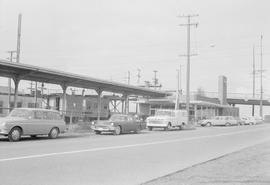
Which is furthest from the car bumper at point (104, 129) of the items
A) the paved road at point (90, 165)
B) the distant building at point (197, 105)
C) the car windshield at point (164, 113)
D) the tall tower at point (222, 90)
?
the tall tower at point (222, 90)

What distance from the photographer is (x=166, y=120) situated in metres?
39.2

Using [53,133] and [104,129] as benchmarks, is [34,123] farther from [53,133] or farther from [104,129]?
[104,129]

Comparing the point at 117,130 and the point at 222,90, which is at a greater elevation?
the point at 222,90

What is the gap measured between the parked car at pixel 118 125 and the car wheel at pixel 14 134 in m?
9.05

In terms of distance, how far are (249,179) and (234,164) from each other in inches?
124

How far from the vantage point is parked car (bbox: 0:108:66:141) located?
69.2 feet

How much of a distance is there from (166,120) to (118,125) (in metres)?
9.89

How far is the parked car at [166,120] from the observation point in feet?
129

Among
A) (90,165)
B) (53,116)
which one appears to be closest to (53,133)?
(53,116)

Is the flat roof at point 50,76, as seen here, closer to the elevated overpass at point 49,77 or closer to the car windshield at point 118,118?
the elevated overpass at point 49,77

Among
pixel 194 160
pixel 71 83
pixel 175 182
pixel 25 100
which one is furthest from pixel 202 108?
pixel 175 182

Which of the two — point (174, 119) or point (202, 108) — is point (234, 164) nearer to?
point (174, 119)

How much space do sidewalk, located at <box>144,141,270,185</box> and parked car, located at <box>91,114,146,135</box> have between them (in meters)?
16.0

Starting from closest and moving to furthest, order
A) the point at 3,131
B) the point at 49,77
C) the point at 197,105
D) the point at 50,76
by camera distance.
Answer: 1. the point at 3,131
2. the point at 50,76
3. the point at 49,77
4. the point at 197,105
